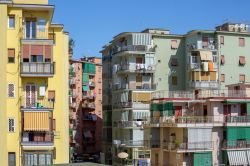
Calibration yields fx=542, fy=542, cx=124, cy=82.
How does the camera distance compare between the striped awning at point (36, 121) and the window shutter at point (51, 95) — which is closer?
the striped awning at point (36, 121)

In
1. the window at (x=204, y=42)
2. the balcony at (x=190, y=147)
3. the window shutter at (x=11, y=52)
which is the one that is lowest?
the balcony at (x=190, y=147)

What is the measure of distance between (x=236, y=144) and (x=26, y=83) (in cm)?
2518

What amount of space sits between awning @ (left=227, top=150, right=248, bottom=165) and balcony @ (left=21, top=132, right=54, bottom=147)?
2213 cm

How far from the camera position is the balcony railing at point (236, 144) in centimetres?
5697

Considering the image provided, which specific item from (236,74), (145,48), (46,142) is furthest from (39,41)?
(236,74)

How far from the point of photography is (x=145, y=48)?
7394cm

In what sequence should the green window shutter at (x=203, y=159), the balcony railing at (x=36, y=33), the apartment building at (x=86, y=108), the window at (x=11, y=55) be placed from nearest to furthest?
the window at (x=11, y=55)
the balcony railing at (x=36, y=33)
the green window shutter at (x=203, y=159)
the apartment building at (x=86, y=108)

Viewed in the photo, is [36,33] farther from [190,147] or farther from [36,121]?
[190,147]

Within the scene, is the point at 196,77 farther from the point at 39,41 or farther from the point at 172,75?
the point at 39,41

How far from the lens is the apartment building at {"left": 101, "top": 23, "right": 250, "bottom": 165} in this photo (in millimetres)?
72375

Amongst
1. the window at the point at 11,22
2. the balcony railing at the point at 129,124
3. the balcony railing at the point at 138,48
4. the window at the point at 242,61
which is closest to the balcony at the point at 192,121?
the balcony railing at the point at 129,124

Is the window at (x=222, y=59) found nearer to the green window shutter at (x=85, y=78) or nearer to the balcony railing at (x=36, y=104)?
the balcony railing at (x=36, y=104)

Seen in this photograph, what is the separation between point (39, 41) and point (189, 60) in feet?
113

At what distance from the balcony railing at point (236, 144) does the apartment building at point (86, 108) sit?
48.2 metres
